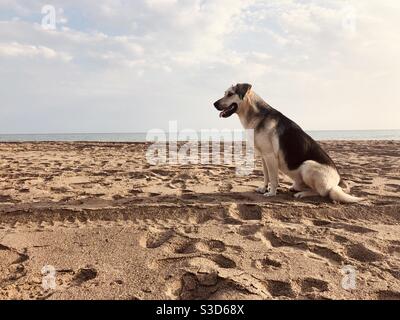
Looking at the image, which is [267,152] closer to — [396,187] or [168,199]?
[168,199]

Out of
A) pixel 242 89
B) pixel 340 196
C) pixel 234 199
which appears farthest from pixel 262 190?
pixel 242 89

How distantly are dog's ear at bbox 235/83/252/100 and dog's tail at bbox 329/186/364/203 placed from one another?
224 centimetres

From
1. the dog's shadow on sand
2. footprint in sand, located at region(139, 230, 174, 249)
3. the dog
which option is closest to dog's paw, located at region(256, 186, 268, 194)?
the dog

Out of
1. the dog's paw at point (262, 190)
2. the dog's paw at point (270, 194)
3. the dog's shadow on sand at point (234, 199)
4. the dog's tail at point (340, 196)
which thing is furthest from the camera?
the dog's paw at point (262, 190)

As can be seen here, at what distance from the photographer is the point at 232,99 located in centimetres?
627

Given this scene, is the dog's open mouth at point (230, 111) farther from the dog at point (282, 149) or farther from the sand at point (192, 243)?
the sand at point (192, 243)

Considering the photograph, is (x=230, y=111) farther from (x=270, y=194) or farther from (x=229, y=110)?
(x=270, y=194)

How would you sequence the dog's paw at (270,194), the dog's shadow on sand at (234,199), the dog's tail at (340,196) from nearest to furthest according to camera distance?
the dog's tail at (340,196)
the dog's shadow on sand at (234,199)
the dog's paw at (270,194)

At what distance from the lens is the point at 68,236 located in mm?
3959

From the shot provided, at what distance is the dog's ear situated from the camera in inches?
244

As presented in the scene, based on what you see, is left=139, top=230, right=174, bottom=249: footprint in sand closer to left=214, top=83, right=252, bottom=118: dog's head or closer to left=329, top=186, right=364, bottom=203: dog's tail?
left=329, top=186, right=364, bottom=203: dog's tail

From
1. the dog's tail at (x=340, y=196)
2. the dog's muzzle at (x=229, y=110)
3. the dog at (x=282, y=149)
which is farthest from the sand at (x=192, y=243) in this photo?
the dog's muzzle at (x=229, y=110)

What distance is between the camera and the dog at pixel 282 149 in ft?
18.3

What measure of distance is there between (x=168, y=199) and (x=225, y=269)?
2553 millimetres
